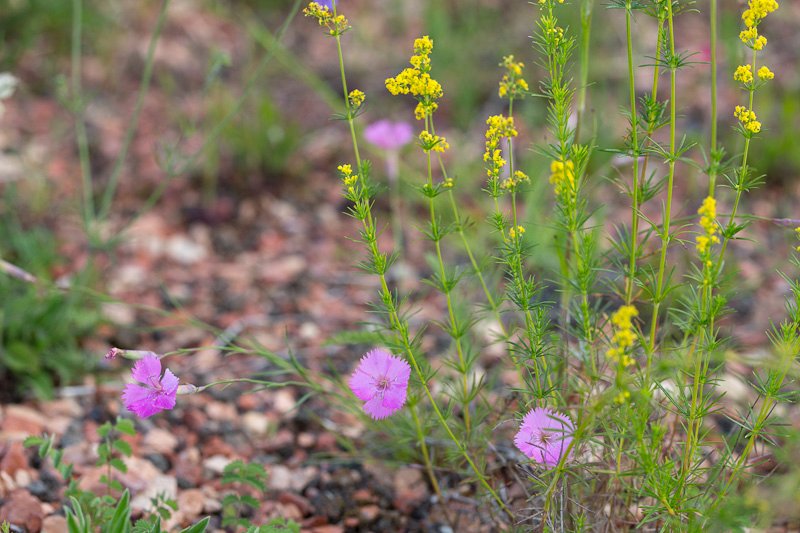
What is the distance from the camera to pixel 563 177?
4.09 feet

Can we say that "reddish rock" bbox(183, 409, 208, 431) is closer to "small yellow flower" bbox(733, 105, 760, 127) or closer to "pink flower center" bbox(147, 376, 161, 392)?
"pink flower center" bbox(147, 376, 161, 392)

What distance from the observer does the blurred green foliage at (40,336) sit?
6.73 ft

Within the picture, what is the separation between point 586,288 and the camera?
51.0 inches

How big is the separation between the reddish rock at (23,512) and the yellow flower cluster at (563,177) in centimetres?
115

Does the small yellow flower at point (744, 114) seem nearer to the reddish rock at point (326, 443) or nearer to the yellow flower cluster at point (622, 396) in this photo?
the yellow flower cluster at point (622, 396)

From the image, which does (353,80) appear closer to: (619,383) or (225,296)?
(225,296)

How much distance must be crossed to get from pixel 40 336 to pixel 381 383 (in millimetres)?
1140

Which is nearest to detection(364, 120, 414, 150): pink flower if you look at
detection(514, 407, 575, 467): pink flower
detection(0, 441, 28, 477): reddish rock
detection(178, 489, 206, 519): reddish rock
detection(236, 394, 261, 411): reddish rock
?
detection(236, 394, 261, 411): reddish rock

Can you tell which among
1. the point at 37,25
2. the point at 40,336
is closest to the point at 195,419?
the point at 40,336

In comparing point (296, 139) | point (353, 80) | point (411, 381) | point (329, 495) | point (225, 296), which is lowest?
point (329, 495)

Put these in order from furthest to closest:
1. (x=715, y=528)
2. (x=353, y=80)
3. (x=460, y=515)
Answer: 1. (x=353, y=80)
2. (x=460, y=515)
3. (x=715, y=528)

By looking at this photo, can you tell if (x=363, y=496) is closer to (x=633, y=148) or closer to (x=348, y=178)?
(x=348, y=178)

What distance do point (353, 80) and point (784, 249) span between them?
1.89 meters

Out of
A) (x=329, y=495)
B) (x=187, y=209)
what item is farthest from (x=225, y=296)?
(x=329, y=495)
